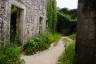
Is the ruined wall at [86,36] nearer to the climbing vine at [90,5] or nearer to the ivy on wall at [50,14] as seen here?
the climbing vine at [90,5]

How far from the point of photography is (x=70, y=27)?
2411cm

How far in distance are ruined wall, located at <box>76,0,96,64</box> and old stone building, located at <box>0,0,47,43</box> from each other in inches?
133

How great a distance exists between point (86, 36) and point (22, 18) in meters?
5.14

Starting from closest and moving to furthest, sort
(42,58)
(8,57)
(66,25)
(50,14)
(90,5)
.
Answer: (90,5)
(8,57)
(42,58)
(50,14)
(66,25)

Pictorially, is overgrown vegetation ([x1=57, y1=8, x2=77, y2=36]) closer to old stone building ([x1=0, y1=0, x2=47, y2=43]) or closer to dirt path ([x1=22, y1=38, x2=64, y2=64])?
old stone building ([x1=0, y1=0, x2=47, y2=43])

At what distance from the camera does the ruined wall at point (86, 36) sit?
4230mm

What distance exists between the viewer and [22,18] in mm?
9016

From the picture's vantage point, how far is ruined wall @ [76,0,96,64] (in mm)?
4230

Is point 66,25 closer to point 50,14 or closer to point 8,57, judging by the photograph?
point 50,14

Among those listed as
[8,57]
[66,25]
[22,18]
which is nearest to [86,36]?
Answer: [8,57]

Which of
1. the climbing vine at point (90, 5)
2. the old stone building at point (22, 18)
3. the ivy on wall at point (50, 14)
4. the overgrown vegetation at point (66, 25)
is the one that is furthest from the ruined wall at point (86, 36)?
the overgrown vegetation at point (66, 25)

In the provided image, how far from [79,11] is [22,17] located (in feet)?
16.2

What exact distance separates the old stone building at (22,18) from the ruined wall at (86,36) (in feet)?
11.1

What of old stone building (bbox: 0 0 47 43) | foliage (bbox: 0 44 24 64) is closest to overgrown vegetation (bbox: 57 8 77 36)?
old stone building (bbox: 0 0 47 43)
